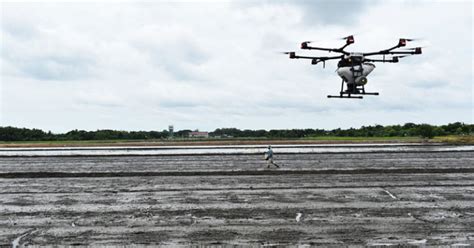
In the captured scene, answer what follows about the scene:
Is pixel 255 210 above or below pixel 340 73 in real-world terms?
below

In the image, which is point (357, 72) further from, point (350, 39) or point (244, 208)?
point (244, 208)

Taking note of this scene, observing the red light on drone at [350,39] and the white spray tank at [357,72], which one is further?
the white spray tank at [357,72]

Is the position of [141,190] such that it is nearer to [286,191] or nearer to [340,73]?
[286,191]

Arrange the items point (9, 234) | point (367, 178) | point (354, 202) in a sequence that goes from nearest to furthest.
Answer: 1. point (9, 234)
2. point (354, 202)
3. point (367, 178)

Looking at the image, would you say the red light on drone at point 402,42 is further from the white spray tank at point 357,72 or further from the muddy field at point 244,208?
the muddy field at point 244,208

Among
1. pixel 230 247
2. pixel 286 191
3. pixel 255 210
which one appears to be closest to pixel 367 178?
pixel 286 191

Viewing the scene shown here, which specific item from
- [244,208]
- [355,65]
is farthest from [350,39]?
[244,208]

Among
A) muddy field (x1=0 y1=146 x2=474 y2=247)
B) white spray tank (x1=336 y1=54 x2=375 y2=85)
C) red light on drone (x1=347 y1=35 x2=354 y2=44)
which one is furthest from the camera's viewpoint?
white spray tank (x1=336 y1=54 x2=375 y2=85)

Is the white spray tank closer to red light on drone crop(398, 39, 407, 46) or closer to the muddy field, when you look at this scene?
red light on drone crop(398, 39, 407, 46)
